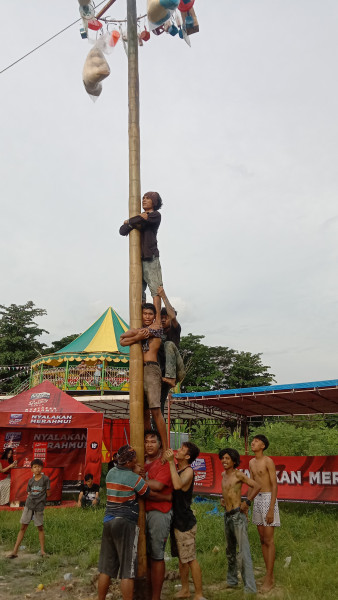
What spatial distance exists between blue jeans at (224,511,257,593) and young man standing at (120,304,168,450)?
1669 mm

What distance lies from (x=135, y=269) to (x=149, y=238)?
0.37 metres

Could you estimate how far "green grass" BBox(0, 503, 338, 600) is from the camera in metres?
5.74

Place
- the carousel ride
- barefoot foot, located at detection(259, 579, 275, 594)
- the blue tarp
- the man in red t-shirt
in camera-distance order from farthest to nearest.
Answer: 1. the carousel ride
2. the blue tarp
3. barefoot foot, located at detection(259, 579, 275, 594)
4. the man in red t-shirt

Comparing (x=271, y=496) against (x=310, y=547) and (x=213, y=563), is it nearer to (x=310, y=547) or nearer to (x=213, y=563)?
(x=213, y=563)

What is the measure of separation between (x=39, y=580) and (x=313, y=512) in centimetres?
627

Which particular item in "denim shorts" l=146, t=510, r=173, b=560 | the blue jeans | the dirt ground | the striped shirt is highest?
the striped shirt

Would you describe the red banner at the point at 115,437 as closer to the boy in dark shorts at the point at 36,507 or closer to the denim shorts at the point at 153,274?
the boy in dark shorts at the point at 36,507

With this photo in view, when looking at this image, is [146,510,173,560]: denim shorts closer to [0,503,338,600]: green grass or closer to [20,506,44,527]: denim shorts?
[0,503,338,600]: green grass

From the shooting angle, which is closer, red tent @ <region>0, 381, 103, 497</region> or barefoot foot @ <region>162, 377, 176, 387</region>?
barefoot foot @ <region>162, 377, 176, 387</region>

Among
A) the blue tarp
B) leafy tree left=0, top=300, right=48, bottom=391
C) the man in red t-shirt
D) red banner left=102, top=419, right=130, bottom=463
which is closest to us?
the man in red t-shirt

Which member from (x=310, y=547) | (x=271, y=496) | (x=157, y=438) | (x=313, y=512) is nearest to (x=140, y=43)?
(x=157, y=438)

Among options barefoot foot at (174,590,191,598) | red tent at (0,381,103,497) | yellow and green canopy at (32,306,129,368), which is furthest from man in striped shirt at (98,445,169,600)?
yellow and green canopy at (32,306,129,368)

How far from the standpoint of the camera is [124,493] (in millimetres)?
4332

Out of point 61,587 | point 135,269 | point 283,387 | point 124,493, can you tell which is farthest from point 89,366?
point 124,493
